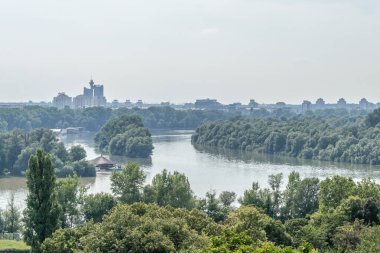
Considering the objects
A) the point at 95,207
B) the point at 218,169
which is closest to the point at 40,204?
the point at 95,207

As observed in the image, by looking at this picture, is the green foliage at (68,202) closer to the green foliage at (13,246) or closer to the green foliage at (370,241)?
the green foliage at (13,246)

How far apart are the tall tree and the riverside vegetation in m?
0.03

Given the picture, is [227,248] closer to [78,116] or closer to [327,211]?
[327,211]

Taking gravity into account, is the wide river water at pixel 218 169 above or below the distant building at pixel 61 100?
below

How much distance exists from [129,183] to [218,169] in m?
18.4

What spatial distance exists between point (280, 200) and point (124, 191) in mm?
6264

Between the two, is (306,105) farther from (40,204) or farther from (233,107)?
(40,204)

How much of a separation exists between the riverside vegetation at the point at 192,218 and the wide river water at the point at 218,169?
21.0 feet

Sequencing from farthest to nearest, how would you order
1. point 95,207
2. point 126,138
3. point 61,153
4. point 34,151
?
point 126,138
point 61,153
point 34,151
point 95,207

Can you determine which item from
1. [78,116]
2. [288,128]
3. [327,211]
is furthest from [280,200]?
[78,116]

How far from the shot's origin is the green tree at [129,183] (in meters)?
23.9

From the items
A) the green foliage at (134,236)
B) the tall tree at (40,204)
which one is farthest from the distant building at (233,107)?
the green foliage at (134,236)

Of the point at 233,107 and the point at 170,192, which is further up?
the point at 233,107

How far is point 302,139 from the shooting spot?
56.1 metres
